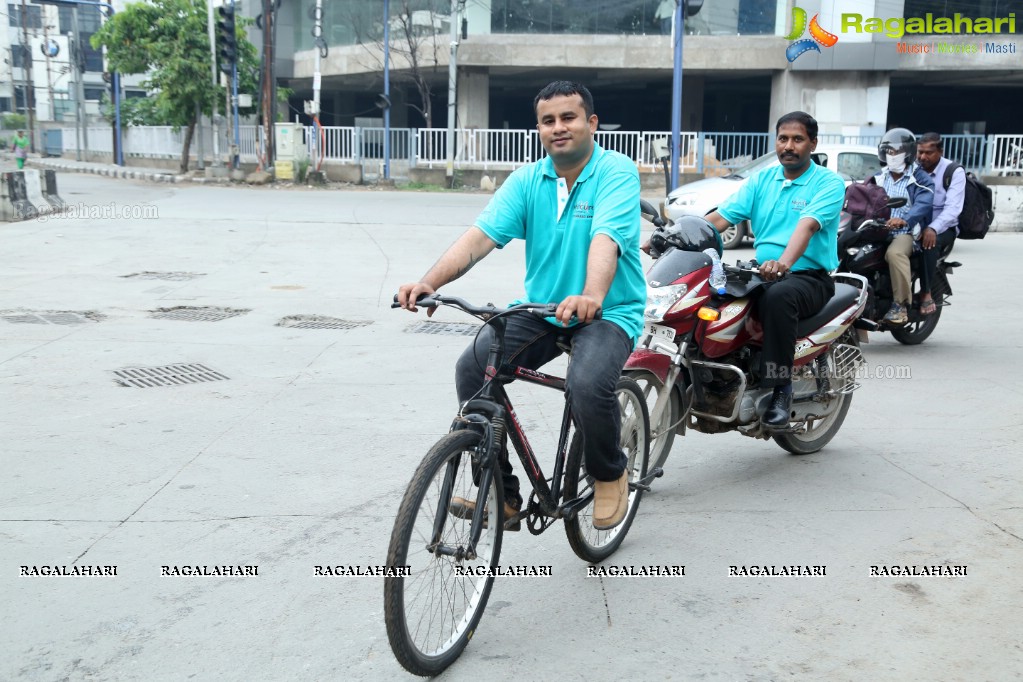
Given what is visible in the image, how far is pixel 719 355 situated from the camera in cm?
491

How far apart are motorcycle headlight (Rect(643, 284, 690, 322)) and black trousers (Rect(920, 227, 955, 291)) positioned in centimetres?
481

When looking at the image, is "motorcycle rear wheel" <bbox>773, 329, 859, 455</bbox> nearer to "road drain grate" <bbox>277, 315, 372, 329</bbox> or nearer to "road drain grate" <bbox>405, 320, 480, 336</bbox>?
"road drain grate" <bbox>405, 320, 480, 336</bbox>

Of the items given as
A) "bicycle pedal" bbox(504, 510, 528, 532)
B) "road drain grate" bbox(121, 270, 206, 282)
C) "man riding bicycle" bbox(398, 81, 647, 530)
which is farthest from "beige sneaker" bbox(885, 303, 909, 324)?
"road drain grate" bbox(121, 270, 206, 282)

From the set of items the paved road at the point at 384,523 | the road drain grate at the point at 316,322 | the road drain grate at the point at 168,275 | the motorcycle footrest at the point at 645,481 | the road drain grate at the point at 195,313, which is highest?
the motorcycle footrest at the point at 645,481

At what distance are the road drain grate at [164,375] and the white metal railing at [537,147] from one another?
1847 centimetres

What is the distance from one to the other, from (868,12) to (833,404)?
982 inches

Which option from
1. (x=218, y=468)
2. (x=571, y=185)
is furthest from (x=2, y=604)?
(x=571, y=185)

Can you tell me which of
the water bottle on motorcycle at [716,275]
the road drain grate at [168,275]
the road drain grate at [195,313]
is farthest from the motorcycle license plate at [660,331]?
the road drain grate at [168,275]

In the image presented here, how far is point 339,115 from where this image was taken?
43.7 meters

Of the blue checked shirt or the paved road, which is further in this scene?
the blue checked shirt

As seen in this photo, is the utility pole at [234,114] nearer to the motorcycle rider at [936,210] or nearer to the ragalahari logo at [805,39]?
the ragalahari logo at [805,39]

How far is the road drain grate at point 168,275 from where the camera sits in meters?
11.4

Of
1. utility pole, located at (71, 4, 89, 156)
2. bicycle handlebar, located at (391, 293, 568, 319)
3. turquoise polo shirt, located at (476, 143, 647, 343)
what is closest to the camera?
bicycle handlebar, located at (391, 293, 568, 319)

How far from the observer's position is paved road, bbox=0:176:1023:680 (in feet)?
10.9
